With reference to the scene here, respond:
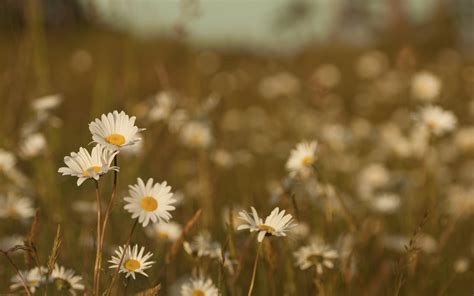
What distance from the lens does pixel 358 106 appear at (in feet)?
21.6

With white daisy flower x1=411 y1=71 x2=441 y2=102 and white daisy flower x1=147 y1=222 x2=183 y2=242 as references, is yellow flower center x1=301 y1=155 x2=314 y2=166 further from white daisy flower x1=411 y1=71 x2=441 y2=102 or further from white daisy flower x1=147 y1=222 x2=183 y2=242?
white daisy flower x1=411 y1=71 x2=441 y2=102

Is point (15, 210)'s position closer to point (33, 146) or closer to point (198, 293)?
point (33, 146)

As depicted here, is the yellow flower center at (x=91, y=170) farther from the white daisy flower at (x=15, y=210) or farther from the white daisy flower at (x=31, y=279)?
the white daisy flower at (x=15, y=210)

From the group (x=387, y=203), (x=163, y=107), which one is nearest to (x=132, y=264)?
(x=163, y=107)

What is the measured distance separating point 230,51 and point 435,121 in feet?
25.7

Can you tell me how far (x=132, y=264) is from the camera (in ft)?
3.56

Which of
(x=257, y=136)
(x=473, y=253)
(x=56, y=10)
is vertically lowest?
(x=473, y=253)

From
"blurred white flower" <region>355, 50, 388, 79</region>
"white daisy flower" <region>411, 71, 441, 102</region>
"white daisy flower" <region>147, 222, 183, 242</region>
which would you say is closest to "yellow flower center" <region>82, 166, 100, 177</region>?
"white daisy flower" <region>147, 222, 183, 242</region>

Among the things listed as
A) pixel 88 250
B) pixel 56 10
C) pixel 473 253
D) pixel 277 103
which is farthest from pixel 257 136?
pixel 56 10

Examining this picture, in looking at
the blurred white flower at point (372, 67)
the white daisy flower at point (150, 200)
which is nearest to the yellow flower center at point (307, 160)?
the white daisy flower at point (150, 200)

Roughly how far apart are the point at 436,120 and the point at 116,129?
1.30 meters

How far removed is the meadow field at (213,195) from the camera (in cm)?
116

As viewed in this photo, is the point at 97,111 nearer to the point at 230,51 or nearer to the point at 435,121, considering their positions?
the point at 435,121

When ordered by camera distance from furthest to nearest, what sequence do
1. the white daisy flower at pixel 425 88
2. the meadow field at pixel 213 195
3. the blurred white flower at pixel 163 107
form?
the white daisy flower at pixel 425 88, the blurred white flower at pixel 163 107, the meadow field at pixel 213 195
